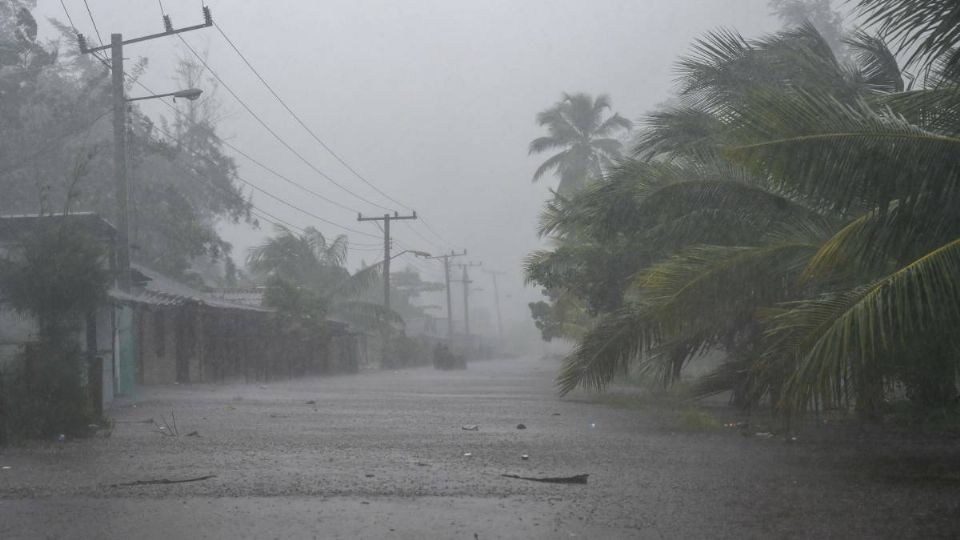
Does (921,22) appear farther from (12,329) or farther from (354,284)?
(354,284)

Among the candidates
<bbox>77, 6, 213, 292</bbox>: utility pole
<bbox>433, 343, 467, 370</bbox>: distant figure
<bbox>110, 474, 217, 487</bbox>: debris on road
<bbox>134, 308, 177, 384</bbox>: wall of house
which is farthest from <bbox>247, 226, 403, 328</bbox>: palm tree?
<bbox>110, 474, 217, 487</bbox>: debris on road

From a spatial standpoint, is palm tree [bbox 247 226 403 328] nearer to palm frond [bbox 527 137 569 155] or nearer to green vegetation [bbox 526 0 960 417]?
palm frond [bbox 527 137 569 155]

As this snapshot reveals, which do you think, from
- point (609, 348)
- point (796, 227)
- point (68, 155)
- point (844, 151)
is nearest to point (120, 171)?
point (609, 348)

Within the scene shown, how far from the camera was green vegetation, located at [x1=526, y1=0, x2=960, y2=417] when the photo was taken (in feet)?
29.2

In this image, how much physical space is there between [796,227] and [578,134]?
40.0m

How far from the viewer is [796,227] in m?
13.4

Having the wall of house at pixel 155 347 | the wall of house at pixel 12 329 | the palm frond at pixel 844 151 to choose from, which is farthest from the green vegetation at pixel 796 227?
the wall of house at pixel 155 347

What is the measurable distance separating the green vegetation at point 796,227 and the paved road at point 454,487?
1.11 metres

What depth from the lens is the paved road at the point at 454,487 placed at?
6.49 metres

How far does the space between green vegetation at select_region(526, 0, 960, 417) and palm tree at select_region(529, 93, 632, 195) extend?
2878 centimetres

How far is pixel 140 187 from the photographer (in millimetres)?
42750

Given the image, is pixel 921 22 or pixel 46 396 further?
pixel 46 396

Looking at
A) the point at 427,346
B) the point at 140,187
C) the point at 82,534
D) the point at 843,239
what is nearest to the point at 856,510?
the point at 843,239

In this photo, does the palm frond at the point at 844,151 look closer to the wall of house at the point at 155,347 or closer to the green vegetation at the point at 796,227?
the green vegetation at the point at 796,227
